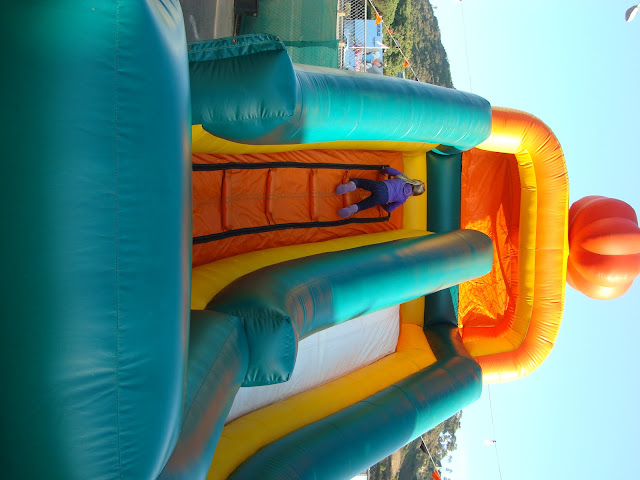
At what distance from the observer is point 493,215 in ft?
13.5

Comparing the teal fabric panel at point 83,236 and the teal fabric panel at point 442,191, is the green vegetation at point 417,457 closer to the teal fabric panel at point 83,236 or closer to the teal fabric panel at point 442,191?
the teal fabric panel at point 442,191

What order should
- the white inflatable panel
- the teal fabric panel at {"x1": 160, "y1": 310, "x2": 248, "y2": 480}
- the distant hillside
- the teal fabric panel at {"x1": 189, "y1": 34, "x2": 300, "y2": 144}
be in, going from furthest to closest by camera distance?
the distant hillside
the white inflatable panel
the teal fabric panel at {"x1": 189, "y1": 34, "x2": 300, "y2": 144}
the teal fabric panel at {"x1": 160, "y1": 310, "x2": 248, "y2": 480}

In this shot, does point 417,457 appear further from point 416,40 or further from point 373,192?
point 373,192

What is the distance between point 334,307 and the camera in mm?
2309

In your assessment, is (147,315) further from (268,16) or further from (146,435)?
(268,16)

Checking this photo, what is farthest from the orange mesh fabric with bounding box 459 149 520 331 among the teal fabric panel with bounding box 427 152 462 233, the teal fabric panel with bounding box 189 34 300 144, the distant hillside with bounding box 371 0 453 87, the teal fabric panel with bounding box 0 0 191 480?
the distant hillside with bounding box 371 0 453 87

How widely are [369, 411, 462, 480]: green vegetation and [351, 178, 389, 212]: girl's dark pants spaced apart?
47.4 ft

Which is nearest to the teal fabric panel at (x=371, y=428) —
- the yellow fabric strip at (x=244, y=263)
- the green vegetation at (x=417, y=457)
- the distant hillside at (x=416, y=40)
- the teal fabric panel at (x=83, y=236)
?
the yellow fabric strip at (x=244, y=263)

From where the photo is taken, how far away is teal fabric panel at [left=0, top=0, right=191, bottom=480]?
91 cm

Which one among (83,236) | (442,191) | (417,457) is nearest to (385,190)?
(442,191)

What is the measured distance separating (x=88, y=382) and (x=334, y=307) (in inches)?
56.5

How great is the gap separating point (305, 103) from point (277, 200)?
1.03 meters

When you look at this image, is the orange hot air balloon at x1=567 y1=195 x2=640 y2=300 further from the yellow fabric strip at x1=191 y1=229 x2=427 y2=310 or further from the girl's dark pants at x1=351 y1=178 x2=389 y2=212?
the girl's dark pants at x1=351 y1=178 x2=389 y2=212

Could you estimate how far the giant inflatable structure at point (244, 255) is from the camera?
0.94 metres
